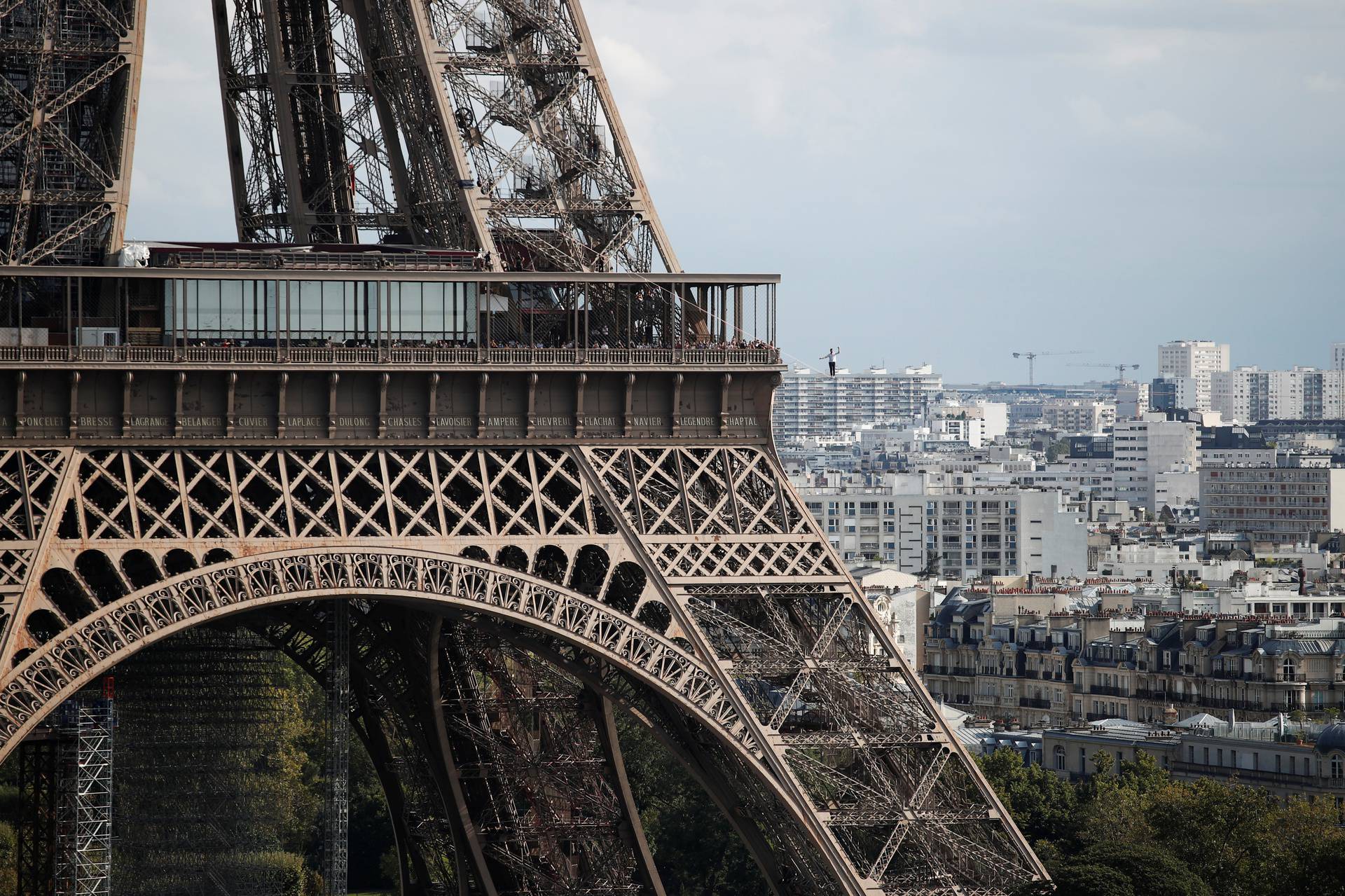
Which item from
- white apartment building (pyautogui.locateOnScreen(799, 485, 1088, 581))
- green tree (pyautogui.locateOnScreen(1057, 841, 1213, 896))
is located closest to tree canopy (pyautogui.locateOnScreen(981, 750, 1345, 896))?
green tree (pyautogui.locateOnScreen(1057, 841, 1213, 896))

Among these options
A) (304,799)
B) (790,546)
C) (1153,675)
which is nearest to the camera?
(790,546)

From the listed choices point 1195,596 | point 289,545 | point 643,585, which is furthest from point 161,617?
point 1195,596

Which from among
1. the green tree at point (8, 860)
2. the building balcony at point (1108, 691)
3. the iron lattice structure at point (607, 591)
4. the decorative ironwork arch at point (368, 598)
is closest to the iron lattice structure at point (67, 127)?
the iron lattice structure at point (607, 591)

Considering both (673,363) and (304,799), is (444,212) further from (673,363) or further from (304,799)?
(304,799)

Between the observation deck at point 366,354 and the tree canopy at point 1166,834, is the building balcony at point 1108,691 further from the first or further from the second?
the observation deck at point 366,354

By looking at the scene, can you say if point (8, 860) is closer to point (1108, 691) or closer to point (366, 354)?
point (366, 354)

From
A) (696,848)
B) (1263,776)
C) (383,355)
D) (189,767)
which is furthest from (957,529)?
(383,355)
